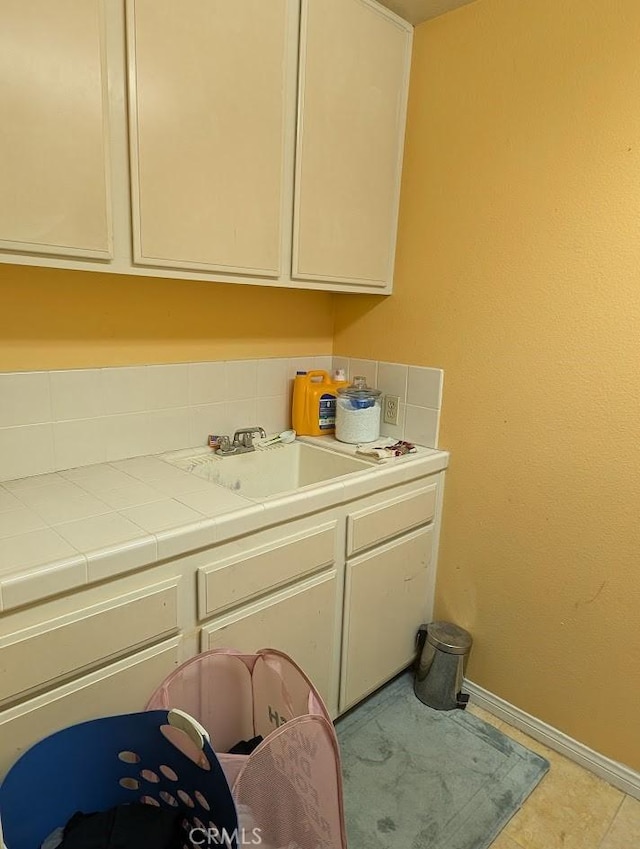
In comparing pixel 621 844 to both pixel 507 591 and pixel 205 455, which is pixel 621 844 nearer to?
pixel 507 591

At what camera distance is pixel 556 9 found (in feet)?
4.92

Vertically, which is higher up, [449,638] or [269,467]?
[269,467]

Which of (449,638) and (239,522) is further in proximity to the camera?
(449,638)

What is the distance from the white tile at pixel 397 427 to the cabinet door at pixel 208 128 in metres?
0.76

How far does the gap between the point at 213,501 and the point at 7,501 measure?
0.49 metres

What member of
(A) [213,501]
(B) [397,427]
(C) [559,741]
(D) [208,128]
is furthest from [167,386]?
(C) [559,741]

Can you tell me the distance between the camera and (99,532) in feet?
3.78

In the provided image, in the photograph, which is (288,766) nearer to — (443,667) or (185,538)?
(185,538)

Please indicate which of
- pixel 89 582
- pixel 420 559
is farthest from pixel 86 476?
pixel 420 559

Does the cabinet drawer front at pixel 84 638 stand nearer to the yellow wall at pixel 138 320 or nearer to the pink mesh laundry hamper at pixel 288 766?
the pink mesh laundry hamper at pixel 288 766

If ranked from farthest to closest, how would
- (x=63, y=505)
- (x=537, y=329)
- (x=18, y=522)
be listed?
(x=537, y=329) → (x=63, y=505) → (x=18, y=522)

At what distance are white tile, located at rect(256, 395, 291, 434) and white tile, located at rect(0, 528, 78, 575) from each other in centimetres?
98

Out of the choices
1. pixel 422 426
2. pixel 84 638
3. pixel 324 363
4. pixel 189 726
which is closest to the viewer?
pixel 189 726

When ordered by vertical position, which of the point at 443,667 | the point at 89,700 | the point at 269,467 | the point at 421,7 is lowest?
the point at 443,667
